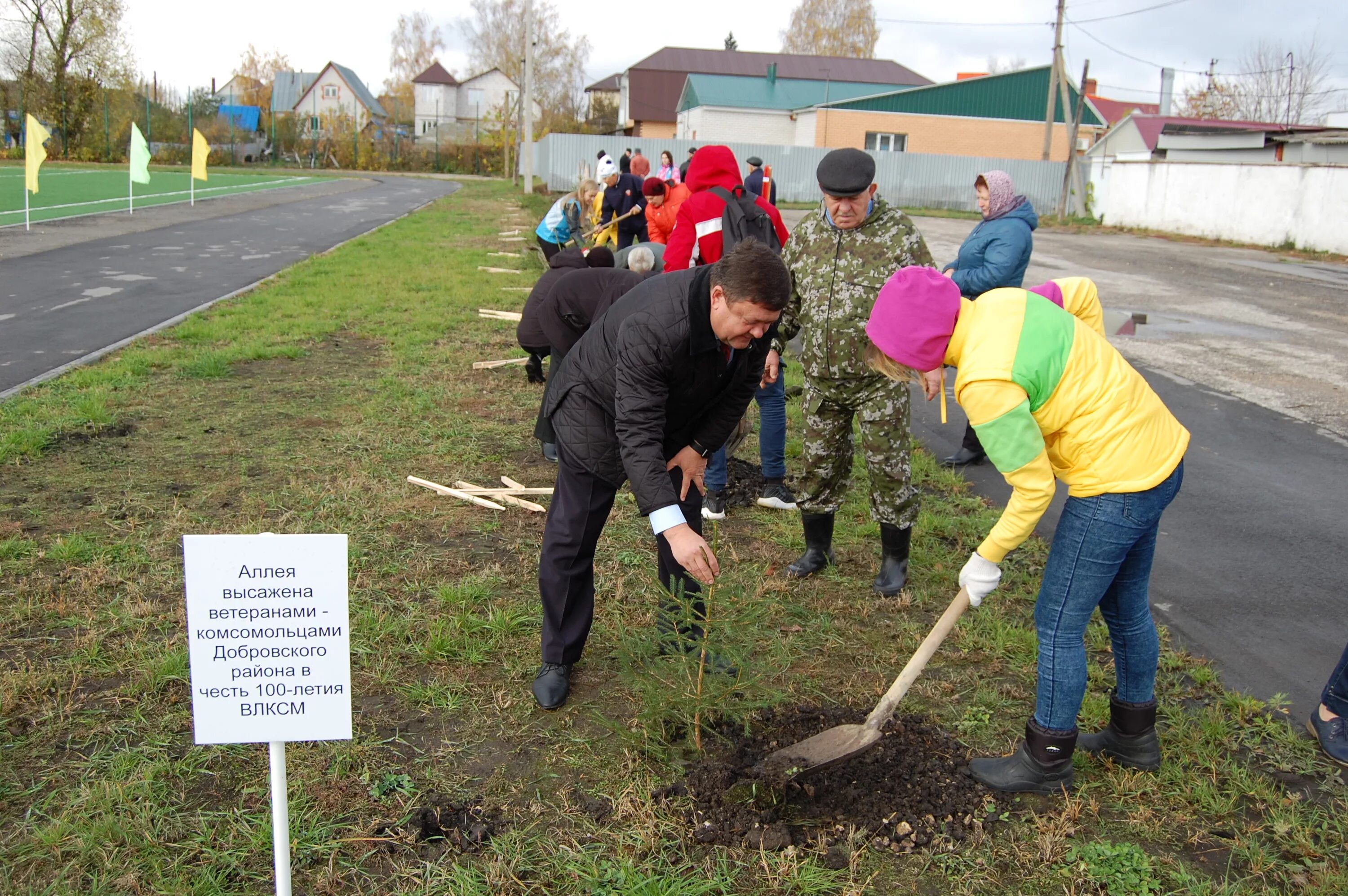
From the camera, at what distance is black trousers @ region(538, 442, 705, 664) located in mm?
3549

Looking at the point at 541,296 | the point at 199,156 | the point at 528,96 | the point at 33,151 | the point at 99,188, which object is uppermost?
the point at 528,96

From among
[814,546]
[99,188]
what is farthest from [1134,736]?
[99,188]

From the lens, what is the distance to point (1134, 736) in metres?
3.32

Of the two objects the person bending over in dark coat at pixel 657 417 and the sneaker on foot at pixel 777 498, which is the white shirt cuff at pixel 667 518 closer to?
the person bending over in dark coat at pixel 657 417

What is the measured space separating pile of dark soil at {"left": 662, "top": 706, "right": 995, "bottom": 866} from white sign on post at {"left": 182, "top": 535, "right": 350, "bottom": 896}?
1.25 m

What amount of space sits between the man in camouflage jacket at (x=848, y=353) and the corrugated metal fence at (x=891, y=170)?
33.1 meters

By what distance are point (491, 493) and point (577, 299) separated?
1.30 metres

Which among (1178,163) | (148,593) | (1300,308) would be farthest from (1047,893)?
(1178,163)

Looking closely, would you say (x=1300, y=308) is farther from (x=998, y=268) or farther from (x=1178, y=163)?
(x=1178, y=163)

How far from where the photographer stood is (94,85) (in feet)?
153

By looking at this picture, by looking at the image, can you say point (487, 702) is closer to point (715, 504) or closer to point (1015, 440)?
point (1015, 440)

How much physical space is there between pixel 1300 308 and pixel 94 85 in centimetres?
5027

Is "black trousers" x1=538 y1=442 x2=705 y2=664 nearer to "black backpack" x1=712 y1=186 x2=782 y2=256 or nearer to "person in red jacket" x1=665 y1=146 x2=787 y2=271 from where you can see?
"black backpack" x1=712 y1=186 x2=782 y2=256

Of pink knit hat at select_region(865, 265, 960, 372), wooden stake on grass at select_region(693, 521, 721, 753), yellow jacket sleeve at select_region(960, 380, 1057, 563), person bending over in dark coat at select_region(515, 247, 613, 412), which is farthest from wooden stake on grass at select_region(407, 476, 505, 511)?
yellow jacket sleeve at select_region(960, 380, 1057, 563)
